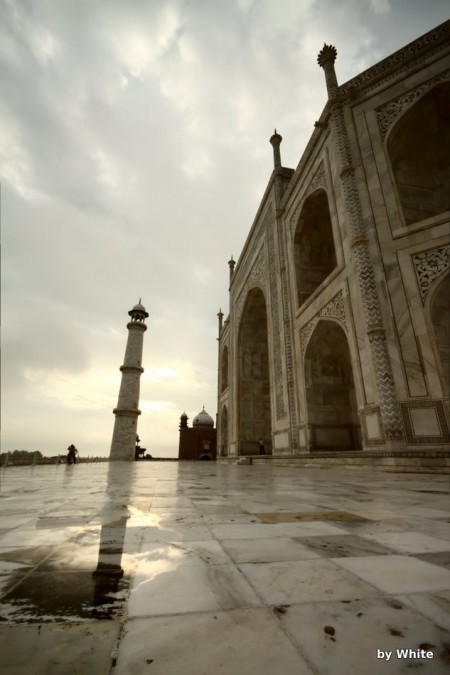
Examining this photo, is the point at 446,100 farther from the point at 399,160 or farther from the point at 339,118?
the point at 339,118

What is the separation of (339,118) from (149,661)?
1076cm

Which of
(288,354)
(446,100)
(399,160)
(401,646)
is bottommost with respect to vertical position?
(401,646)

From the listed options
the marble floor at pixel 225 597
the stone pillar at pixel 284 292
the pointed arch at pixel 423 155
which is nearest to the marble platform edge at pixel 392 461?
the stone pillar at pixel 284 292

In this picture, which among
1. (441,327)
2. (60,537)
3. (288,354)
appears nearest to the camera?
(60,537)

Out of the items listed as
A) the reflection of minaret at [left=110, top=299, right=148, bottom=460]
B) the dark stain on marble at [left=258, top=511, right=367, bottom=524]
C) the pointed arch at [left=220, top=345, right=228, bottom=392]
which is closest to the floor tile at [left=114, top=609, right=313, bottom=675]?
the dark stain on marble at [left=258, top=511, right=367, bottom=524]

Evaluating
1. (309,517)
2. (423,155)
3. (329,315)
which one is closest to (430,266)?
(329,315)

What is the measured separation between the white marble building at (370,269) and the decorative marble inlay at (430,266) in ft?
0.07

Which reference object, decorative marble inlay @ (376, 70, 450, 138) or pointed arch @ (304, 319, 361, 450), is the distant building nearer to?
pointed arch @ (304, 319, 361, 450)

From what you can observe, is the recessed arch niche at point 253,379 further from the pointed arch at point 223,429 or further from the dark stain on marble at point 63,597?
the dark stain on marble at point 63,597

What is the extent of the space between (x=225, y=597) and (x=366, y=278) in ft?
23.7

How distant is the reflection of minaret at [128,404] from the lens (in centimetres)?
2047

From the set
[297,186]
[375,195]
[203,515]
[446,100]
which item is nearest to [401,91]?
[446,100]

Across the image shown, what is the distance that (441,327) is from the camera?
255 inches

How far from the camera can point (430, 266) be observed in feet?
21.9
